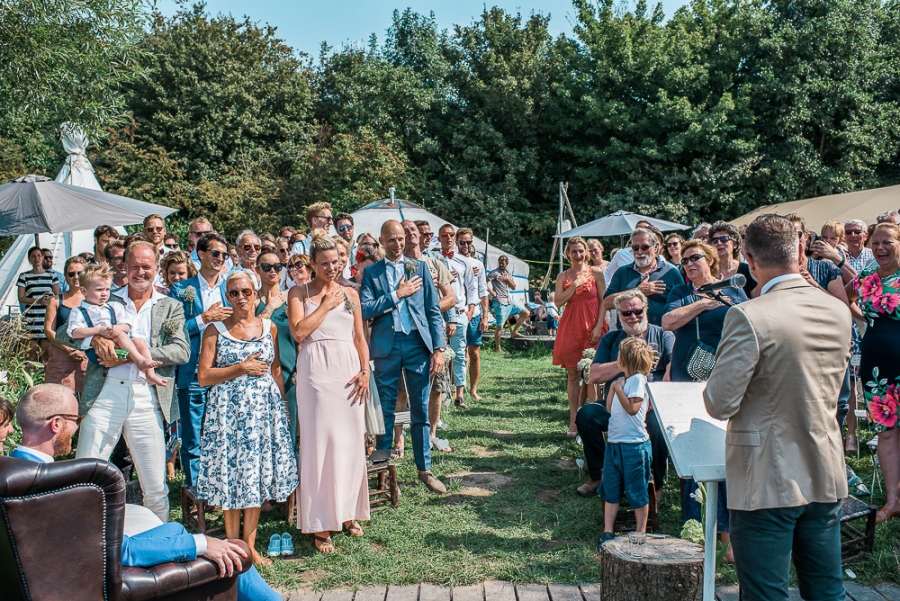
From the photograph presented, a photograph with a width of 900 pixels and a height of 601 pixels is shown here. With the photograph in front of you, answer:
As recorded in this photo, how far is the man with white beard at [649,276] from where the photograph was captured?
606 centimetres

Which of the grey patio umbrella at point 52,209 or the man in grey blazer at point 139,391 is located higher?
the grey patio umbrella at point 52,209

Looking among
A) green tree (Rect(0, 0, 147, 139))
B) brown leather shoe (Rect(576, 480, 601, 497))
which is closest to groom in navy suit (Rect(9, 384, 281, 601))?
brown leather shoe (Rect(576, 480, 601, 497))

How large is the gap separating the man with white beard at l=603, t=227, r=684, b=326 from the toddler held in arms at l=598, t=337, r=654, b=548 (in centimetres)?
141

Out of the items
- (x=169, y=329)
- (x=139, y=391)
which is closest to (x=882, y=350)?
(x=169, y=329)

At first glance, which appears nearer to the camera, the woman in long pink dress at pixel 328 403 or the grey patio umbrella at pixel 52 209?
the woman in long pink dress at pixel 328 403

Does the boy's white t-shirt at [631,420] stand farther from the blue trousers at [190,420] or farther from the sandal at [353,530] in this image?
the blue trousers at [190,420]

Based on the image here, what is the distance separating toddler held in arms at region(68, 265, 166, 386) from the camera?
441cm

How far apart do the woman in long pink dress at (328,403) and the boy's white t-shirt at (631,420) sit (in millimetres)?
1672

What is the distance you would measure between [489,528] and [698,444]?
7.43 feet

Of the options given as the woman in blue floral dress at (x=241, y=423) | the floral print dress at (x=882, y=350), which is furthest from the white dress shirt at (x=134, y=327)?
the floral print dress at (x=882, y=350)

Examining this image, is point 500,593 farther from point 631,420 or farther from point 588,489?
point 588,489

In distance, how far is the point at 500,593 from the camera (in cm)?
400

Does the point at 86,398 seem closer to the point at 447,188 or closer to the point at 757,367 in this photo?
the point at 757,367

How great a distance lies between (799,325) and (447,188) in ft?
78.0
